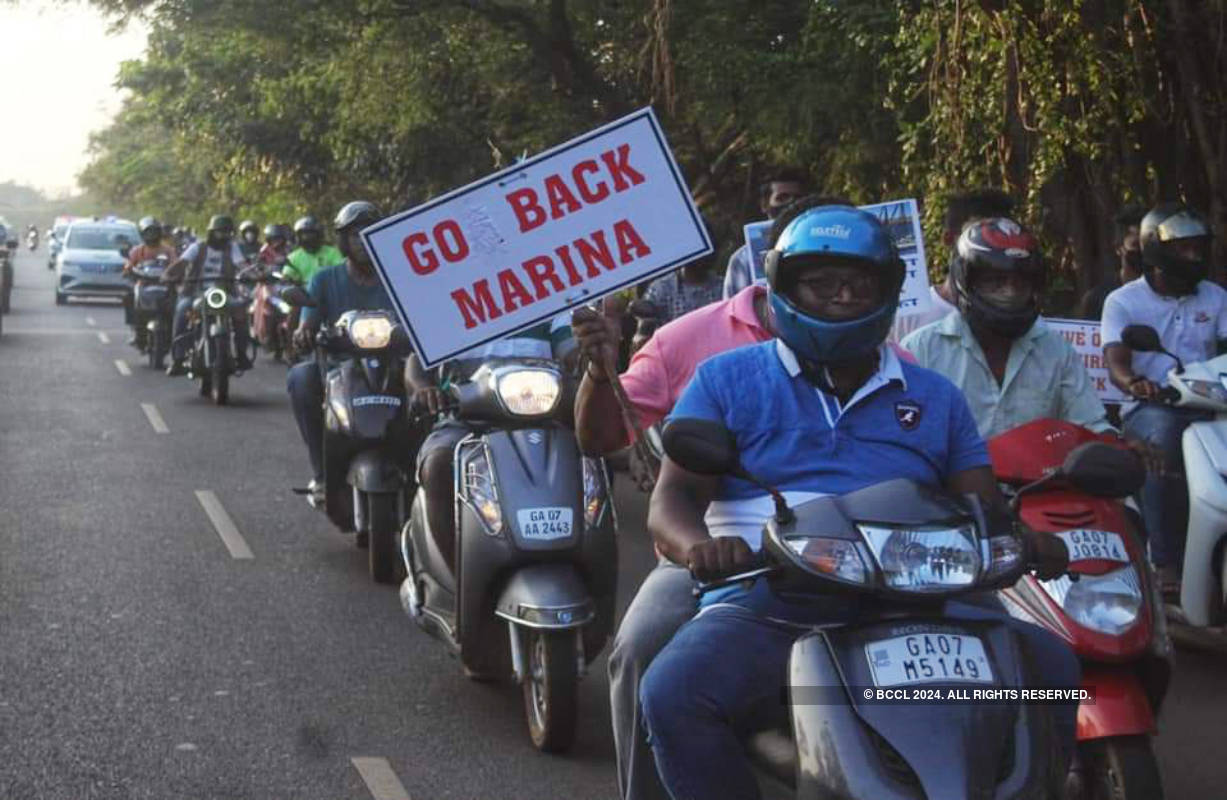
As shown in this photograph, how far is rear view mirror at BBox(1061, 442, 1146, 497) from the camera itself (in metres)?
4.20

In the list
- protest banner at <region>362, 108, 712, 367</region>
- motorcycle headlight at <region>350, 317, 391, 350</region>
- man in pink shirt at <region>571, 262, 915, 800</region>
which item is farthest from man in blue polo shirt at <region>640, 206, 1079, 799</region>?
motorcycle headlight at <region>350, 317, 391, 350</region>

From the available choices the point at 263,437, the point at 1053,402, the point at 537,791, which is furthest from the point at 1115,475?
the point at 263,437

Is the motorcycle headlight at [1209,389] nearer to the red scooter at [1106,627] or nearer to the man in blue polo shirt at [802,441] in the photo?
the red scooter at [1106,627]

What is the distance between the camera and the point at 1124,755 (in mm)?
5051

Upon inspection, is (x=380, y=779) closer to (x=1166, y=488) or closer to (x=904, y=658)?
(x=904, y=658)

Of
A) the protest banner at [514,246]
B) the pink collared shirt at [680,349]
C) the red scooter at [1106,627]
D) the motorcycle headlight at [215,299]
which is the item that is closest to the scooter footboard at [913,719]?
the red scooter at [1106,627]

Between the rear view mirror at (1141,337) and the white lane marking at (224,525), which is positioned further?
the white lane marking at (224,525)

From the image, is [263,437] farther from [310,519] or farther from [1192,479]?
[1192,479]

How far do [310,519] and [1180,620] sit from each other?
564cm

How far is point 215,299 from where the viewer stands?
65.4ft

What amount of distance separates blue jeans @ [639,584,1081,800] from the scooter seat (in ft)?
0.07

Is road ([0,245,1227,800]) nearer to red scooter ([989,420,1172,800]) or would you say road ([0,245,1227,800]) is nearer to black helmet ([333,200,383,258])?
red scooter ([989,420,1172,800])

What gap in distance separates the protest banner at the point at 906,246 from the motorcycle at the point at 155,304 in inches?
603

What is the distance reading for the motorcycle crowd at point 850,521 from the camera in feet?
12.3
